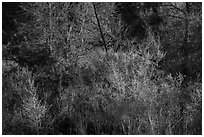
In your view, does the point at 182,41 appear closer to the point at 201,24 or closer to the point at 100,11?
the point at 201,24

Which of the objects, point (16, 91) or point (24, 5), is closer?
point (16, 91)

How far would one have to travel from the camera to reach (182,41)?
371 inches

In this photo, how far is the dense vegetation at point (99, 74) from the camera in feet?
28.2

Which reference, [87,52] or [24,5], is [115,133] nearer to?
[87,52]

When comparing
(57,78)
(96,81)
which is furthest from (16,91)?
(96,81)

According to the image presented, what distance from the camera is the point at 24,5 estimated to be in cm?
1225

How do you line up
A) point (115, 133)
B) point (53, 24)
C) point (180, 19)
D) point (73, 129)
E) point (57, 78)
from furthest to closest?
point (53, 24) < point (57, 78) < point (180, 19) < point (73, 129) < point (115, 133)

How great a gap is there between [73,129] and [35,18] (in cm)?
441

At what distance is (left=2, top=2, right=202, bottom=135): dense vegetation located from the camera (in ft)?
28.2

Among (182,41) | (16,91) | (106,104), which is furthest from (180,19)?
(16,91)

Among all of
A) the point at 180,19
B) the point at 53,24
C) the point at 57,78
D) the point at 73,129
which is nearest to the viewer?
the point at 73,129

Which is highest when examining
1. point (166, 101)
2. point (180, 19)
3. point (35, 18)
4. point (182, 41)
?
point (35, 18)

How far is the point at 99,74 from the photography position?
10727 mm

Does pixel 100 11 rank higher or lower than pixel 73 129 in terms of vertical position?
higher
